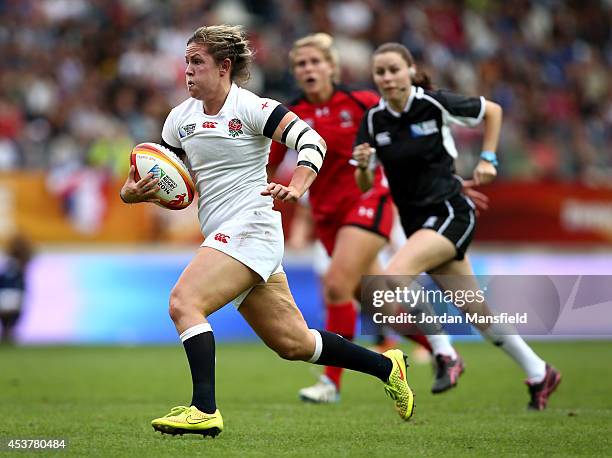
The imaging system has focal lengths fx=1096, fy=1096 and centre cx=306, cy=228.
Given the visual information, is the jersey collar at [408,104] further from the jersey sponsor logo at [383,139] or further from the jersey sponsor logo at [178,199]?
the jersey sponsor logo at [178,199]

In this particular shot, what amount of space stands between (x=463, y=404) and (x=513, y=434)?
185 cm

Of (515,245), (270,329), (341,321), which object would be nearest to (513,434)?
(270,329)

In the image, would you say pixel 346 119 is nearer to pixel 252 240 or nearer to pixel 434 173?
pixel 434 173

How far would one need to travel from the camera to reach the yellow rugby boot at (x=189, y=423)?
18.6 feet

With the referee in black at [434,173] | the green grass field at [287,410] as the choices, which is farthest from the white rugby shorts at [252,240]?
the referee in black at [434,173]

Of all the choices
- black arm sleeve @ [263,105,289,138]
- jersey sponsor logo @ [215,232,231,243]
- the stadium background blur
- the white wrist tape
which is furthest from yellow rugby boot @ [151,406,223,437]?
the stadium background blur

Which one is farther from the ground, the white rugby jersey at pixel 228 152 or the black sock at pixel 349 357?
the white rugby jersey at pixel 228 152

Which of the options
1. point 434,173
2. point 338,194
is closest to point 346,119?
point 338,194

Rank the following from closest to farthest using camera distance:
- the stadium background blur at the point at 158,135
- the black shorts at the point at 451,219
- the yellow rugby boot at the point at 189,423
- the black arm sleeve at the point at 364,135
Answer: the yellow rugby boot at the point at 189,423 → the black shorts at the point at 451,219 → the black arm sleeve at the point at 364,135 → the stadium background blur at the point at 158,135

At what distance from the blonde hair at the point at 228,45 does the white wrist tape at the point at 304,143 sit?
0.54 metres

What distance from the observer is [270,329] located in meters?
6.17

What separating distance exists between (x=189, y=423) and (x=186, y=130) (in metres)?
1.64

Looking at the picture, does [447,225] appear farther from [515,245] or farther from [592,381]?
[515,245]

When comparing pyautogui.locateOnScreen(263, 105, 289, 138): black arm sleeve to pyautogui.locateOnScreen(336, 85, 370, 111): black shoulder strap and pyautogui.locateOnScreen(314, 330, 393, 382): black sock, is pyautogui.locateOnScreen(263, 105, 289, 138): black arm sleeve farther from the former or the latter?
A: pyautogui.locateOnScreen(336, 85, 370, 111): black shoulder strap
